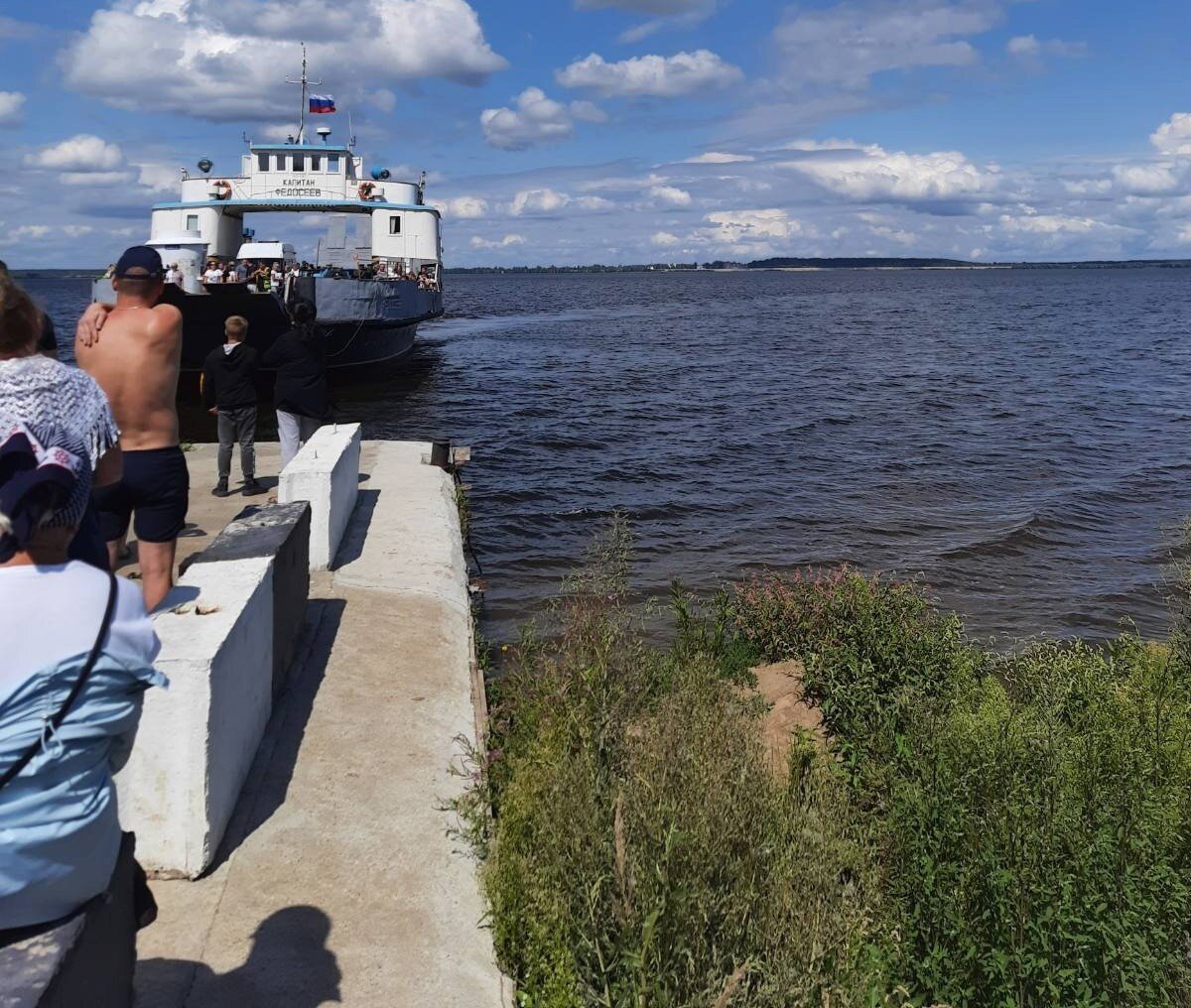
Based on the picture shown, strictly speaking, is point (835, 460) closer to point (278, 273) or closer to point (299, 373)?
point (299, 373)

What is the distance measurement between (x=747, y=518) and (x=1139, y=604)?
4739 millimetres

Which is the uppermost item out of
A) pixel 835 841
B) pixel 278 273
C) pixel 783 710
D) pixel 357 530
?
pixel 278 273

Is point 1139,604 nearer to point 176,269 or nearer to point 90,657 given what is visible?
point 90,657

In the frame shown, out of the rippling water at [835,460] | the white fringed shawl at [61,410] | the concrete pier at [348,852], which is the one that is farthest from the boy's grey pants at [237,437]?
the white fringed shawl at [61,410]

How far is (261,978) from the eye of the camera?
9.98 feet

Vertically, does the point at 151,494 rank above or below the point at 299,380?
below

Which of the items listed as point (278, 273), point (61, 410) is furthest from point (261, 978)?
point (278, 273)

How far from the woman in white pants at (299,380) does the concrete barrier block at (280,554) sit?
2.54m

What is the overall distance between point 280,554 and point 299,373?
141 inches

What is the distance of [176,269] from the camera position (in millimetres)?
22594

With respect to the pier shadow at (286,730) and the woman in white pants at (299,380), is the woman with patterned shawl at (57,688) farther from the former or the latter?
the woman in white pants at (299,380)

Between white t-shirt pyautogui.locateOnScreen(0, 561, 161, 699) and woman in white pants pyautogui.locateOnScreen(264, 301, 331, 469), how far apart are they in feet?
18.9

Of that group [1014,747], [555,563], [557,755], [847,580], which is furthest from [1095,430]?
[557,755]

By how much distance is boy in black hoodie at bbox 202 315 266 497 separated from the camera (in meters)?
8.27
